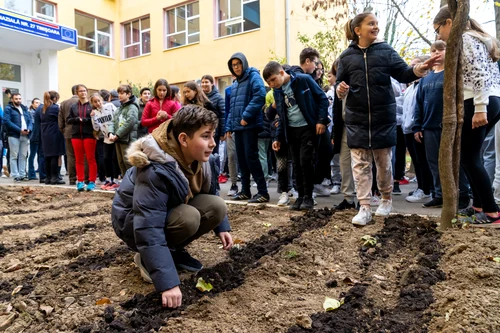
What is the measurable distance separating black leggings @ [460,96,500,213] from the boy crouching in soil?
219 centimetres

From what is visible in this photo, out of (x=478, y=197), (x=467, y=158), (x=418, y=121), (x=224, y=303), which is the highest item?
(x=418, y=121)

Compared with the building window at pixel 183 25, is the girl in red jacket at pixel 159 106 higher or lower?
lower

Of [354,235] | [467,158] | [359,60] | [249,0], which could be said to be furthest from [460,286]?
[249,0]

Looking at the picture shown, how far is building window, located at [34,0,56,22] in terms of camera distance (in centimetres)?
1659

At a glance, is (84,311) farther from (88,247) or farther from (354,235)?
(354,235)

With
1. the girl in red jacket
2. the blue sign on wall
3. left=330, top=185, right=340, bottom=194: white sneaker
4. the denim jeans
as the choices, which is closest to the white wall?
the blue sign on wall

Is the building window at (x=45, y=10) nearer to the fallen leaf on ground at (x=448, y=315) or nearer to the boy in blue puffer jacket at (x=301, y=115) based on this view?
the boy in blue puffer jacket at (x=301, y=115)

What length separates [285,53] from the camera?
1598 cm

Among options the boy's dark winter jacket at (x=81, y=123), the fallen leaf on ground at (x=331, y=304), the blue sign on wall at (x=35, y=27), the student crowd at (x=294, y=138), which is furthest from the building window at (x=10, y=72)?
the fallen leaf on ground at (x=331, y=304)

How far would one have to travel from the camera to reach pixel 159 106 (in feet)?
21.8

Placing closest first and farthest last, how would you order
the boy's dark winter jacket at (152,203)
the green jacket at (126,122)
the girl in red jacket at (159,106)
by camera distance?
1. the boy's dark winter jacket at (152,203)
2. the girl in red jacket at (159,106)
3. the green jacket at (126,122)

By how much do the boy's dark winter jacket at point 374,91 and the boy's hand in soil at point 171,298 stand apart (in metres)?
2.43

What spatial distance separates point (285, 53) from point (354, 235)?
1330cm

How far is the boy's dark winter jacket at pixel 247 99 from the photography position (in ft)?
17.9
